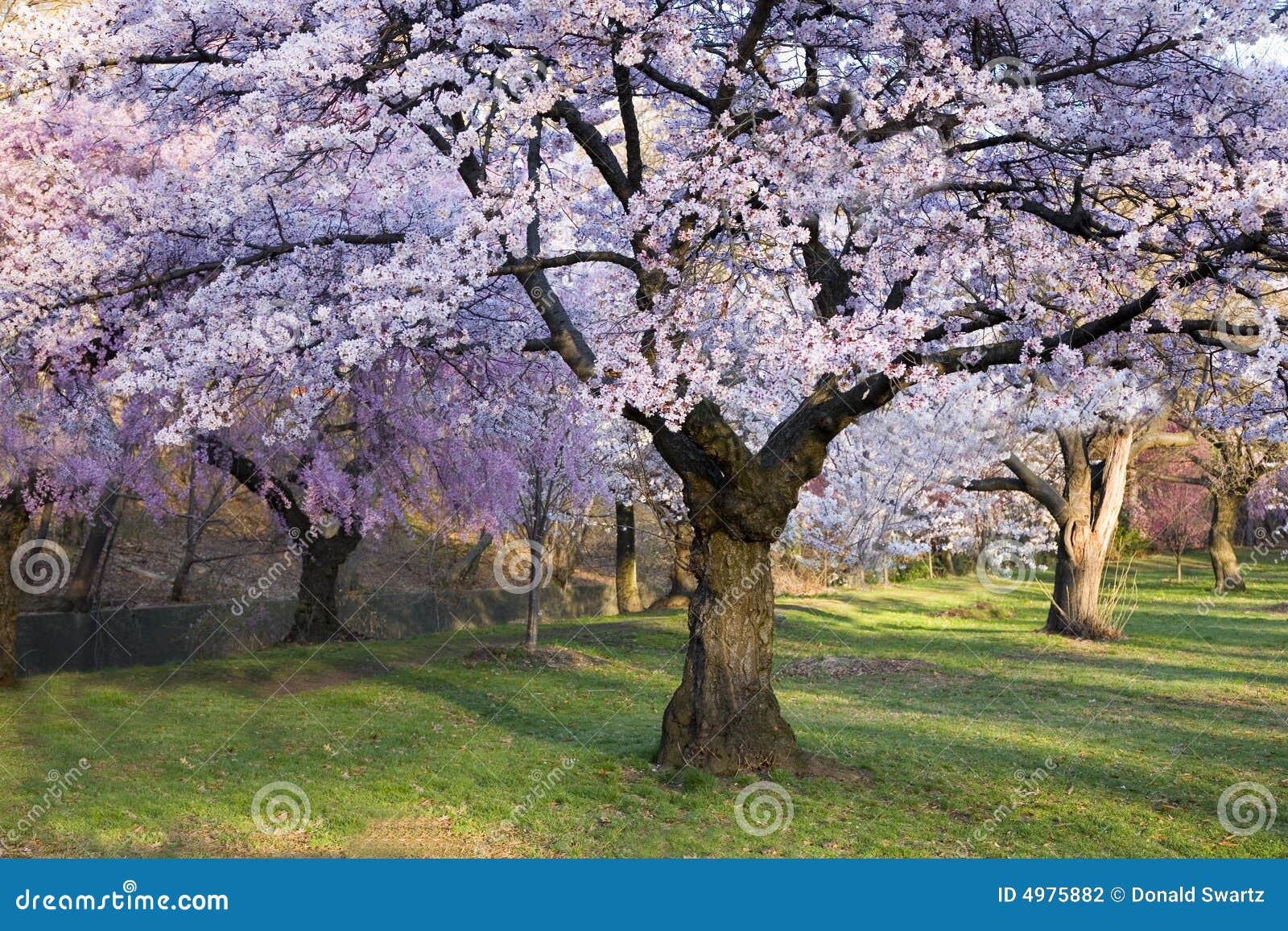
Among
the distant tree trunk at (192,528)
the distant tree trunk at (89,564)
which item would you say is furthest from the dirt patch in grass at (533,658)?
the distant tree trunk at (89,564)

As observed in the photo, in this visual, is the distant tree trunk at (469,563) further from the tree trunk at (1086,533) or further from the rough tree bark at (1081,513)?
the tree trunk at (1086,533)

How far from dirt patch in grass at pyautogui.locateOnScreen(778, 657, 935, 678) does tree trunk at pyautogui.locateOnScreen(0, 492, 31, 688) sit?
816 cm

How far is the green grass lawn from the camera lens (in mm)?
6941

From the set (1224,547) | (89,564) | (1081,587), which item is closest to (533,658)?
(89,564)

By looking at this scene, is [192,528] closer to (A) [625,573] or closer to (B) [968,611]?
(A) [625,573]

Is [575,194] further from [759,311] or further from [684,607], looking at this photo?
[684,607]

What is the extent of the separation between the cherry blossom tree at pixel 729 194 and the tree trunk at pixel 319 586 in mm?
5461

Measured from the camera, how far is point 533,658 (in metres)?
14.3

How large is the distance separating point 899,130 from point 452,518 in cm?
759

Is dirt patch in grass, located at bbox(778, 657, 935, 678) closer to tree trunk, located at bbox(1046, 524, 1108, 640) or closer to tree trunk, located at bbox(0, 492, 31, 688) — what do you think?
tree trunk, located at bbox(1046, 524, 1108, 640)

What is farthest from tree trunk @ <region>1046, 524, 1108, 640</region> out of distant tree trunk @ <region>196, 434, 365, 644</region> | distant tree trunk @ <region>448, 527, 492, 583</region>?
distant tree trunk @ <region>196, 434, 365, 644</region>

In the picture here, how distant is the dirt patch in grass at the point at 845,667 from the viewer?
47.3 ft

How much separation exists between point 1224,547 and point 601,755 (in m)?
24.0

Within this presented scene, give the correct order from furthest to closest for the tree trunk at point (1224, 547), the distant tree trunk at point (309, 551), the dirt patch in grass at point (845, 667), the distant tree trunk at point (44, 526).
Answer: the tree trunk at point (1224, 547)
the distant tree trunk at point (44, 526)
the dirt patch in grass at point (845, 667)
the distant tree trunk at point (309, 551)
